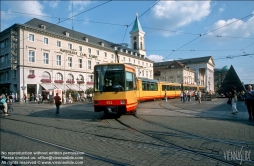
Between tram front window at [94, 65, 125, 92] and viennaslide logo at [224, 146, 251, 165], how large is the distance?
6.21 meters

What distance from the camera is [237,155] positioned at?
474 centimetres

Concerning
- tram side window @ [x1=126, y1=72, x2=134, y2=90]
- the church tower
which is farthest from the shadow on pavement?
the church tower

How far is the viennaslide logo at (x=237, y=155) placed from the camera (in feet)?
14.7

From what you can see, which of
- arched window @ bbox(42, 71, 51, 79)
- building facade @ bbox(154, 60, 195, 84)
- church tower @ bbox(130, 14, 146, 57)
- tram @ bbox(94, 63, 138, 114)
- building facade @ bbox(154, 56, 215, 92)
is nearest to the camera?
tram @ bbox(94, 63, 138, 114)

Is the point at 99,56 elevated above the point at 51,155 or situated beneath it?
elevated above

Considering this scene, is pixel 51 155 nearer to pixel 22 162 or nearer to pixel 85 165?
pixel 22 162

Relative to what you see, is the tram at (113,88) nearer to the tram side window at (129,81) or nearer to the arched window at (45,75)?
the tram side window at (129,81)

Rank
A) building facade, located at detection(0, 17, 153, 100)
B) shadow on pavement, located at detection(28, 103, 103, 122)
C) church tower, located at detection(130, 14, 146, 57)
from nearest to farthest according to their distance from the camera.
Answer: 1. shadow on pavement, located at detection(28, 103, 103, 122)
2. building facade, located at detection(0, 17, 153, 100)
3. church tower, located at detection(130, 14, 146, 57)

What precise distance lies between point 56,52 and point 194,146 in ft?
140

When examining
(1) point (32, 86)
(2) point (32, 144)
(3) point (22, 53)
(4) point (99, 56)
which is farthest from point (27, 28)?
(2) point (32, 144)

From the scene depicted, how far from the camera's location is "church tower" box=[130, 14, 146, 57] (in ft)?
257

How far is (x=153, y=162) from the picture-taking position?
4367mm

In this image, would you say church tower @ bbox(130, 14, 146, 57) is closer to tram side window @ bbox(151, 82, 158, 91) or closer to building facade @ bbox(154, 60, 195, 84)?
building facade @ bbox(154, 60, 195, 84)

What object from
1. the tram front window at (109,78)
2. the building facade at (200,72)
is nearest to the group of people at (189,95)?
the tram front window at (109,78)
